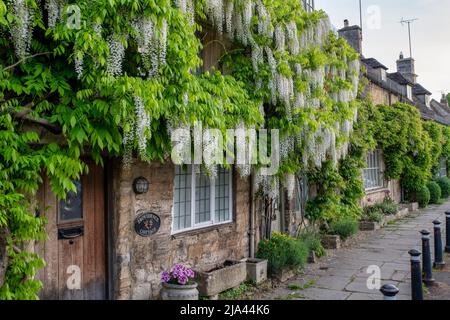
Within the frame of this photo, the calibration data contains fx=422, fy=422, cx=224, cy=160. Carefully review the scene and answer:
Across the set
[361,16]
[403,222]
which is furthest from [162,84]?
[361,16]

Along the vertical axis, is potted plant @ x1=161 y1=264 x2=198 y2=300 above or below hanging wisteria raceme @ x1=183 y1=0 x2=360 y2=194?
below

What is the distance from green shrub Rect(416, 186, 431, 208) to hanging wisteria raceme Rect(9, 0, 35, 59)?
17087 mm

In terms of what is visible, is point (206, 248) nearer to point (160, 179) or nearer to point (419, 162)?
point (160, 179)

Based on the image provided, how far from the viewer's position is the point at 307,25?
8250mm

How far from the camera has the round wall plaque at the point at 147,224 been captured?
588 centimetres

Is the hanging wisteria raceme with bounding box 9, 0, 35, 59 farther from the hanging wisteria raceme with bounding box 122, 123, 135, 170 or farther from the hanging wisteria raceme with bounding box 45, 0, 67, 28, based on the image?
the hanging wisteria raceme with bounding box 122, 123, 135, 170

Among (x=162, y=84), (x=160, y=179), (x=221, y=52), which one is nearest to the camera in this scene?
(x=162, y=84)

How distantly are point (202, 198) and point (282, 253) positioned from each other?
1792 millimetres

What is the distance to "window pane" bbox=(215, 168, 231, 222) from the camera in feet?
24.8

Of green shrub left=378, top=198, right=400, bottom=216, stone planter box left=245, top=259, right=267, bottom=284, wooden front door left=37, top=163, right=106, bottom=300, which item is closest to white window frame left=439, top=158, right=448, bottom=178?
green shrub left=378, top=198, right=400, bottom=216

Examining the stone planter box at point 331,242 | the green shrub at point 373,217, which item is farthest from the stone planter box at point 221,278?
the green shrub at point 373,217

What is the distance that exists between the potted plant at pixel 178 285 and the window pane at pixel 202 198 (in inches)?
54.5

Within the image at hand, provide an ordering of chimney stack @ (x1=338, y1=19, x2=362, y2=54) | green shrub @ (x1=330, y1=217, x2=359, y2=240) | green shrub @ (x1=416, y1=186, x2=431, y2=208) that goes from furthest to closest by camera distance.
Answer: green shrub @ (x1=416, y1=186, x2=431, y2=208), chimney stack @ (x1=338, y1=19, x2=362, y2=54), green shrub @ (x1=330, y1=217, x2=359, y2=240)
